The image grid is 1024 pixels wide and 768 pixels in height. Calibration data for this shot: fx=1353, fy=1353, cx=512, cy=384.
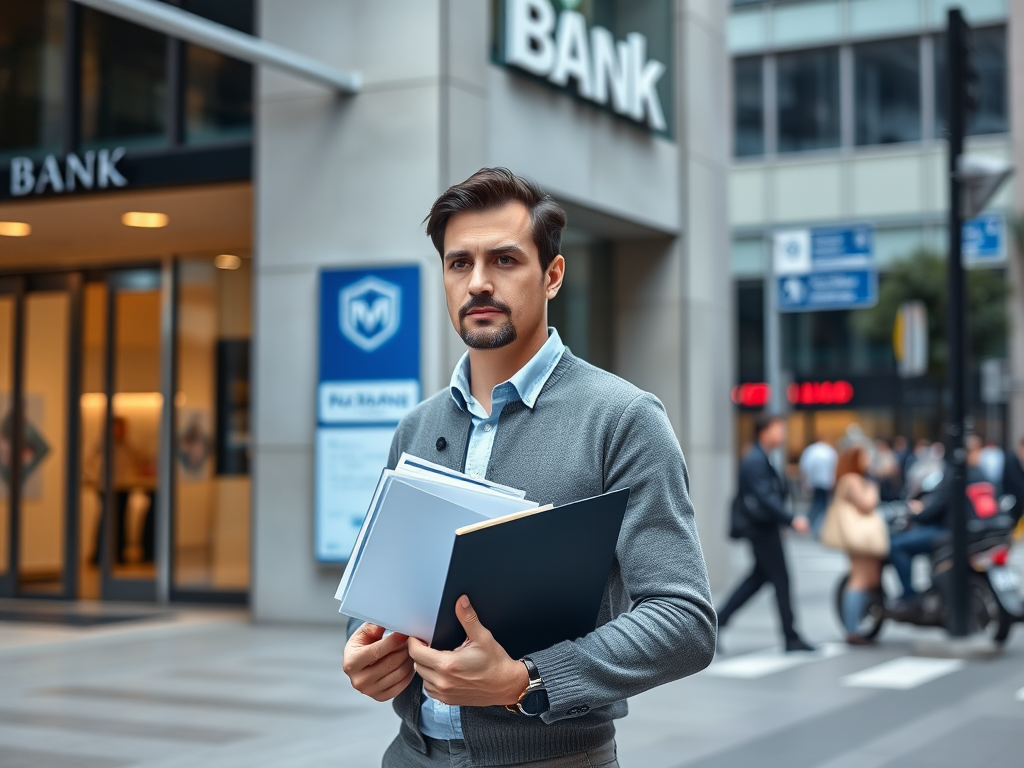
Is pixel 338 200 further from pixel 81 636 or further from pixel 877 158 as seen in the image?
pixel 877 158

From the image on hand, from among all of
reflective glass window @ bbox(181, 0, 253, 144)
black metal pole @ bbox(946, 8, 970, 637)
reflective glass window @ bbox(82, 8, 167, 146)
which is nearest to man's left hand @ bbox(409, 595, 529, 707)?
black metal pole @ bbox(946, 8, 970, 637)

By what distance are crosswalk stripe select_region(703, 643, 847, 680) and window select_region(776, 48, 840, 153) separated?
89.9ft

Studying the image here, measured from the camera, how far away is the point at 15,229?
13508 millimetres

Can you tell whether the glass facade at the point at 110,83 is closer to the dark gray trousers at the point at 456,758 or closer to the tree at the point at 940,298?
the dark gray trousers at the point at 456,758

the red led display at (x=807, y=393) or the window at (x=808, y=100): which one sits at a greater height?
the window at (x=808, y=100)

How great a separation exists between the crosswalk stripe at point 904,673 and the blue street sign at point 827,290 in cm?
886

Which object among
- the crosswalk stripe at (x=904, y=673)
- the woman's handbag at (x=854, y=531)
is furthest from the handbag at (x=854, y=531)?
the crosswalk stripe at (x=904, y=673)

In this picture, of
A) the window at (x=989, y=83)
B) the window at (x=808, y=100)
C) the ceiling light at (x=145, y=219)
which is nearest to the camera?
the ceiling light at (x=145, y=219)

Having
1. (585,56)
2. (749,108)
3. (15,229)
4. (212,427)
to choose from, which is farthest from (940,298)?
Answer: (15,229)

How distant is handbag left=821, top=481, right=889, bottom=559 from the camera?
11.0 m

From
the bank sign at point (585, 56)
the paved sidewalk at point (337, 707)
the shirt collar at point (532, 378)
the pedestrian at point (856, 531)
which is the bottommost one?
the paved sidewalk at point (337, 707)

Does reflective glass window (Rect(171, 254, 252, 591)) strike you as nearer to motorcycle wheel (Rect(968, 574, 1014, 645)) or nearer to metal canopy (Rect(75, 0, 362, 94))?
metal canopy (Rect(75, 0, 362, 94))

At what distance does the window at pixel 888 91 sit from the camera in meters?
35.7

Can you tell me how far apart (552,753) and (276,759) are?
4.73 meters
